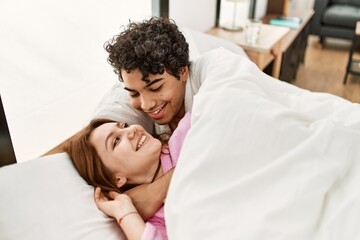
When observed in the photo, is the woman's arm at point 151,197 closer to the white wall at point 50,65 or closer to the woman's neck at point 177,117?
the woman's neck at point 177,117

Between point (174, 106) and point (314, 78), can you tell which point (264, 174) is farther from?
point (314, 78)

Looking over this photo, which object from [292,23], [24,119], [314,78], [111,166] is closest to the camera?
[111,166]

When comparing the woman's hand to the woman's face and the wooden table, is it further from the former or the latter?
the wooden table

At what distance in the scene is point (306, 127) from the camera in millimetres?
1004

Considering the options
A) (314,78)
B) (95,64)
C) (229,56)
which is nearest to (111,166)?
(229,56)

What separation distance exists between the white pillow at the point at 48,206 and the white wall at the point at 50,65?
41 centimetres

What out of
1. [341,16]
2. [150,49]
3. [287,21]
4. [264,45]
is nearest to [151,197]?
[150,49]

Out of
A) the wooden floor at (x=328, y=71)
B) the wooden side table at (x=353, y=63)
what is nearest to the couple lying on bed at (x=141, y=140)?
the wooden floor at (x=328, y=71)

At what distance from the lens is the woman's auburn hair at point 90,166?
1.14m

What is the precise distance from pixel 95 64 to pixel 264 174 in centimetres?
112

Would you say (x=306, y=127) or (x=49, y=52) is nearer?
(x=306, y=127)

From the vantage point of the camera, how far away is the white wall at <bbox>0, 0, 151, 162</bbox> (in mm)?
1334

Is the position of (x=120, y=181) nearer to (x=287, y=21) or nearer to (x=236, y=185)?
(x=236, y=185)

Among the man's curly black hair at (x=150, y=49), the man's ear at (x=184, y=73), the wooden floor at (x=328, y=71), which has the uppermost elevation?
the man's curly black hair at (x=150, y=49)
